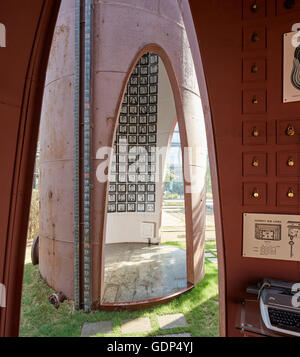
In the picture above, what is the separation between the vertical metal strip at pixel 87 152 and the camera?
294 cm

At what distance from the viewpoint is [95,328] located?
2.64 metres

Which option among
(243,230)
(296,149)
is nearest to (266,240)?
(243,230)

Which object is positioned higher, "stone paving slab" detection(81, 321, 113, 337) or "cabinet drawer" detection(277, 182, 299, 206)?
"cabinet drawer" detection(277, 182, 299, 206)

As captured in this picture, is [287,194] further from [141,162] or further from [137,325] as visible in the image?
[141,162]

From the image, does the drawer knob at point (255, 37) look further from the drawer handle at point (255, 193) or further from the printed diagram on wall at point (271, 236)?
the printed diagram on wall at point (271, 236)

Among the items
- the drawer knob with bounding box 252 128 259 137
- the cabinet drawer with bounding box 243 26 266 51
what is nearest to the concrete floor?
the drawer knob with bounding box 252 128 259 137

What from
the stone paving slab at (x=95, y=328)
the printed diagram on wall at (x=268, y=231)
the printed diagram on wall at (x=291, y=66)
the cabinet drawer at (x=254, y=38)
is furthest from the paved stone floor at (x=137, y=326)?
the cabinet drawer at (x=254, y=38)

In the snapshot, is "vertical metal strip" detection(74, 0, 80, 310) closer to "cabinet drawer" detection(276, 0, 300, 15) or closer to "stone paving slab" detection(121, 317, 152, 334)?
"stone paving slab" detection(121, 317, 152, 334)

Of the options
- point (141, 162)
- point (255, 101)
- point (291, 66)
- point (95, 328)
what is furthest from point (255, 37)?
point (141, 162)

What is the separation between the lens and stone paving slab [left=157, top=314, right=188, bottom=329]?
272cm

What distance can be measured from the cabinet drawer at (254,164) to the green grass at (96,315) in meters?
2.23

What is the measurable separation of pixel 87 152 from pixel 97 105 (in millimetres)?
691

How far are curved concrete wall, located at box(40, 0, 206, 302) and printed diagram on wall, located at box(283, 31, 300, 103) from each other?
7.04ft

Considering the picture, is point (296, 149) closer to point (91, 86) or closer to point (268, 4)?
point (268, 4)
